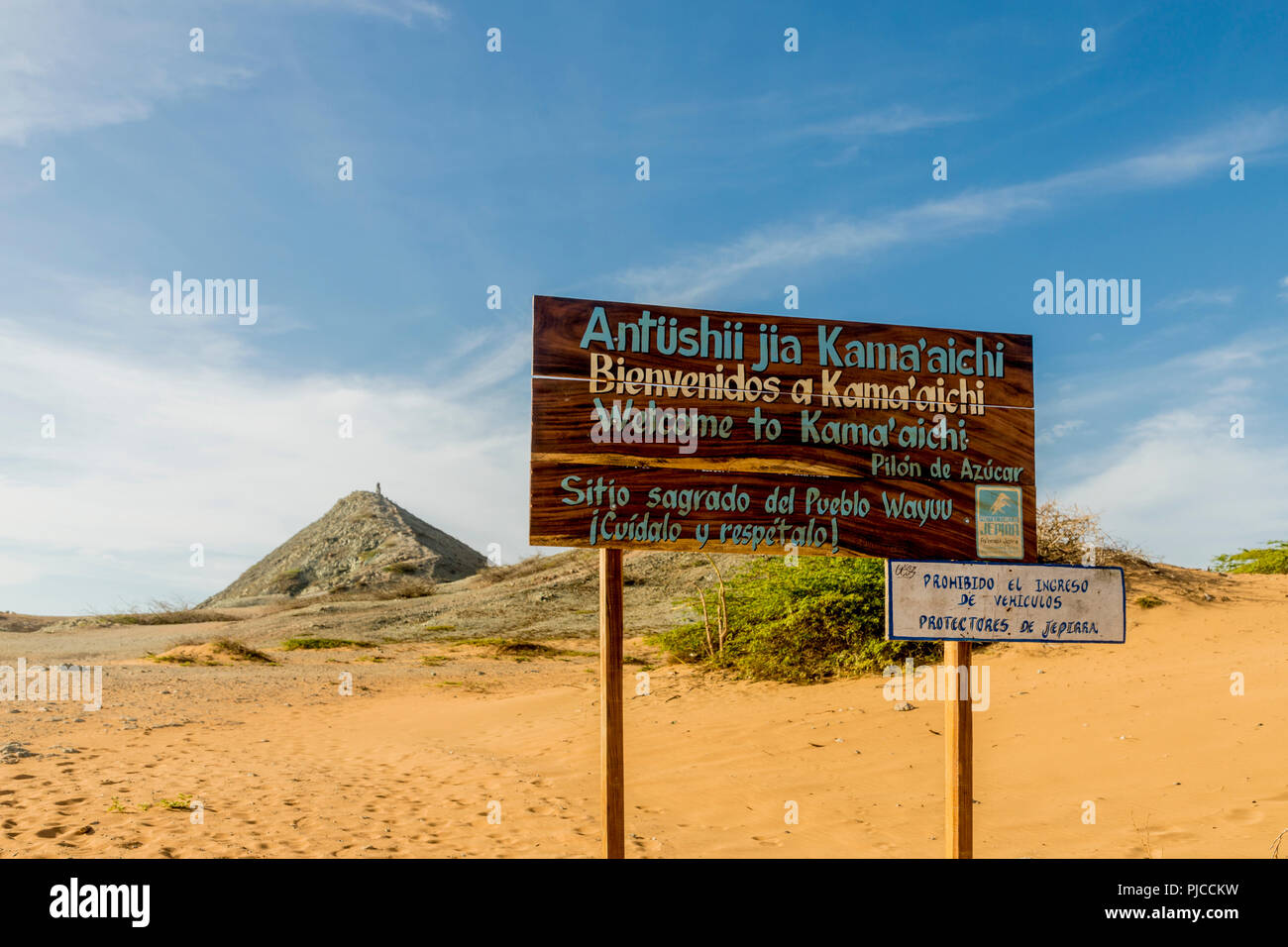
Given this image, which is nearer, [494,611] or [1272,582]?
[1272,582]

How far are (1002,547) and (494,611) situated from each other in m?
31.1

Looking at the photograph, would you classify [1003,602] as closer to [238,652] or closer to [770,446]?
[770,446]

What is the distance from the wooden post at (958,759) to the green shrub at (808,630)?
7.98 m

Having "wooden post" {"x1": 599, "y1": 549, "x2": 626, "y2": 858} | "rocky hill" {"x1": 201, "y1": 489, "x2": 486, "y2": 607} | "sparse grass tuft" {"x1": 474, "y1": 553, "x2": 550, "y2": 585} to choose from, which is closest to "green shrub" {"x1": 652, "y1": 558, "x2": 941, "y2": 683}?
"wooden post" {"x1": 599, "y1": 549, "x2": 626, "y2": 858}

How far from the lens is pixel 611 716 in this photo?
5.22 m

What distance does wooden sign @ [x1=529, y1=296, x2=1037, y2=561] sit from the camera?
5.38 meters

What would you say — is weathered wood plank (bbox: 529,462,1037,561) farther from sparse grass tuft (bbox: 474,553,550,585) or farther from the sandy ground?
sparse grass tuft (bbox: 474,553,550,585)

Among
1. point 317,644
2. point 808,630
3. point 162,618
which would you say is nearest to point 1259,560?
point 808,630

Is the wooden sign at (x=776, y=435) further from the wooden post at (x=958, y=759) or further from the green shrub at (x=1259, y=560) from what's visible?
the green shrub at (x=1259, y=560)

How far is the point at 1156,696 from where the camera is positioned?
1010 cm

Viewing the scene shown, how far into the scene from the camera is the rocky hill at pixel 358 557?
5238cm
